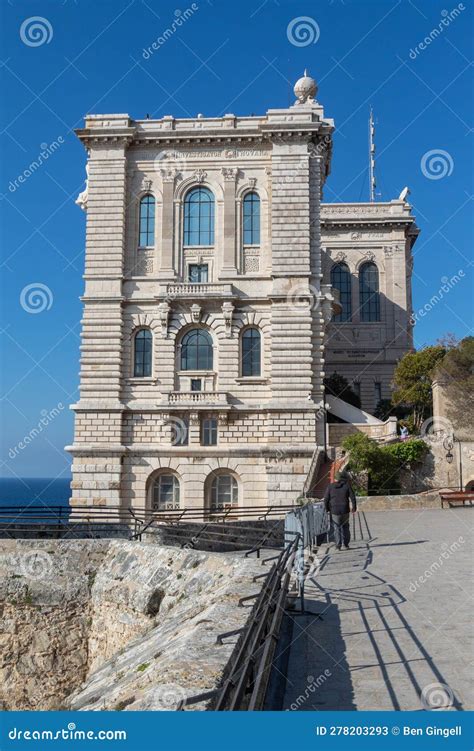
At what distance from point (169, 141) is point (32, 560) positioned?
2431cm

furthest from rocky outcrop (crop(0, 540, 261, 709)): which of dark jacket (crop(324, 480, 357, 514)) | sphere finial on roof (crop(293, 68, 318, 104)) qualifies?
sphere finial on roof (crop(293, 68, 318, 104))

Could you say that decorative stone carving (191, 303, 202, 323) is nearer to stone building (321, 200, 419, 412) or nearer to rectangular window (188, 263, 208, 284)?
rectangular window (188, 263, 208, 284)

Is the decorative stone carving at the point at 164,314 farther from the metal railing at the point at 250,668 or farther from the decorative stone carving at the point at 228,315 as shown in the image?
the metal railing at the point at 250,668

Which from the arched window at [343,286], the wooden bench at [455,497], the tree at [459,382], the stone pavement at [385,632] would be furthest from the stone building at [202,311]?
the stone pavement at [385,632]

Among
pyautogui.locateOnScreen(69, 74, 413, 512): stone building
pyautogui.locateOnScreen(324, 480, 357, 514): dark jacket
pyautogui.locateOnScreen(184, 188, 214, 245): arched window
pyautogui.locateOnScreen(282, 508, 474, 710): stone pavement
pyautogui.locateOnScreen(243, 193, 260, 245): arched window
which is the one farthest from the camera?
pyautogui.locateOnScreen(184, 188, 214, 245): arched window

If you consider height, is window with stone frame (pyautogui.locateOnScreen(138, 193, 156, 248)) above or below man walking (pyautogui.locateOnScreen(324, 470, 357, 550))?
above

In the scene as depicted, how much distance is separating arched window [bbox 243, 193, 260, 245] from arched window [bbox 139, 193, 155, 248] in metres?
4.15

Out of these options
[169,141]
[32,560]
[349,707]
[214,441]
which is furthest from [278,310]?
[349,707]

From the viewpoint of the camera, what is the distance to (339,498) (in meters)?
14.7

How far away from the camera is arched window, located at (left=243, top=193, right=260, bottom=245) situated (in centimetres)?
3259

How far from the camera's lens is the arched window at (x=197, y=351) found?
31.8m

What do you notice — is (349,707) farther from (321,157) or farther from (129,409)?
(321,157)

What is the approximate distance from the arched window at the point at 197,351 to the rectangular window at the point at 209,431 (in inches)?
90.8

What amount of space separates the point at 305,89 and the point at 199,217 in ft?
26.2
